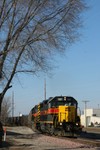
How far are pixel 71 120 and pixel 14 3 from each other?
13.6 metres

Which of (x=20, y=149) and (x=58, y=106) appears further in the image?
(x=58, y=106)

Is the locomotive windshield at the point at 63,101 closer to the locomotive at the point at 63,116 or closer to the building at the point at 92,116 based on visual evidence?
the locomotive at the point at 63,116

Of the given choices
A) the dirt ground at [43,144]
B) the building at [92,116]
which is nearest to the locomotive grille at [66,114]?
the dirt ground at [43,144]

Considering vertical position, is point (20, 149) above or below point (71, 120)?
below

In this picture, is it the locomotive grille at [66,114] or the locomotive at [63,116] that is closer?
the locomotive at [63,116]

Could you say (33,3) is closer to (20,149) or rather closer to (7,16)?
(7,16)

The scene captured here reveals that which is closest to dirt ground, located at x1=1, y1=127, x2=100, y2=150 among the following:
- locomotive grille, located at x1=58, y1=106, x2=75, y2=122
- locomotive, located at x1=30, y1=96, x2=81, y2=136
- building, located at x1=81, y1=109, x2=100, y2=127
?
locomotive, located at x1=30, y1=96, x2=81, y2=136

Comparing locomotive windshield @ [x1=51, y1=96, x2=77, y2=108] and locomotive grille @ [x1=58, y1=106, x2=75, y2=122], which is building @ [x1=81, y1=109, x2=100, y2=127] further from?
locomotive grille @ [x1=58, y1=106, x2=75, y2=122]

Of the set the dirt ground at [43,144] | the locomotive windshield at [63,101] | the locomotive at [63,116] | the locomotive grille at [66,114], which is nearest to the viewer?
the dirt ground at [43,144]

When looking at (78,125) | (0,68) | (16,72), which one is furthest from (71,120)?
(0,68)

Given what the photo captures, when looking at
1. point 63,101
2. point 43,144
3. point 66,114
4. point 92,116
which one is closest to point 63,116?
point 66,114

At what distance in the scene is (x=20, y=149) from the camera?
19.7 meters

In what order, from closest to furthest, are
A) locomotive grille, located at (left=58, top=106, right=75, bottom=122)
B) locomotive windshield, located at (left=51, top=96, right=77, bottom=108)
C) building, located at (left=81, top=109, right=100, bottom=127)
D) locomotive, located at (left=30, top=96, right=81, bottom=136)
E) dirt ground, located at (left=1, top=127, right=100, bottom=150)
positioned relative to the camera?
dirt ground, located at (left=1, top=127, right=100, bottom=150), locomotive, located at (left=30, top=96, right=81, bottom=136), locomotive grille, located at (left=58, top=106, right=75, bottom=122), locomotive windshield, located at (left=51, top=96, right=77, bottom=108), building, located at (left=81, top=109, right=100, bottom=127)

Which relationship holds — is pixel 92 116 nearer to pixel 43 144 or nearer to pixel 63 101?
pixel 63 101
